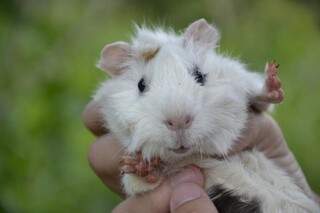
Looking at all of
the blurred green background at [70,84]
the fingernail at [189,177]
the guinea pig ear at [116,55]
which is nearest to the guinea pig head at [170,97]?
the guinea pig ear at [116,55]

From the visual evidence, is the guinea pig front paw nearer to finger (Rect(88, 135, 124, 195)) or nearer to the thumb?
the thumb

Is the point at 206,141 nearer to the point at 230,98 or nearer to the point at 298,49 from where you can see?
the point at 230,98

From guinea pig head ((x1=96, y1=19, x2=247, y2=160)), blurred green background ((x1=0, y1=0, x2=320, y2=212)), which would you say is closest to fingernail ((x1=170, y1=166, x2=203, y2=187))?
guinea pig head ((x1=96, y1=19, x2=247, y2=160))

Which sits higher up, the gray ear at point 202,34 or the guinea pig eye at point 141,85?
the gray ear at point 202,34

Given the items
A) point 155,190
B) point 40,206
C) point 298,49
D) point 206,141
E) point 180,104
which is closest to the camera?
point 180,104

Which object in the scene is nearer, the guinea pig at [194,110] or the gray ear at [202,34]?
the guinea pig at [194,110]

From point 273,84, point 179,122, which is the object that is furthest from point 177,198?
point 273,84

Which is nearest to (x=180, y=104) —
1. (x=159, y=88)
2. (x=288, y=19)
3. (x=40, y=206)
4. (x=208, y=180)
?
(x=159, y=88)

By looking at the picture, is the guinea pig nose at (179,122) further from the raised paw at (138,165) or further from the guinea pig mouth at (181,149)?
the raised paw at (138,165)
